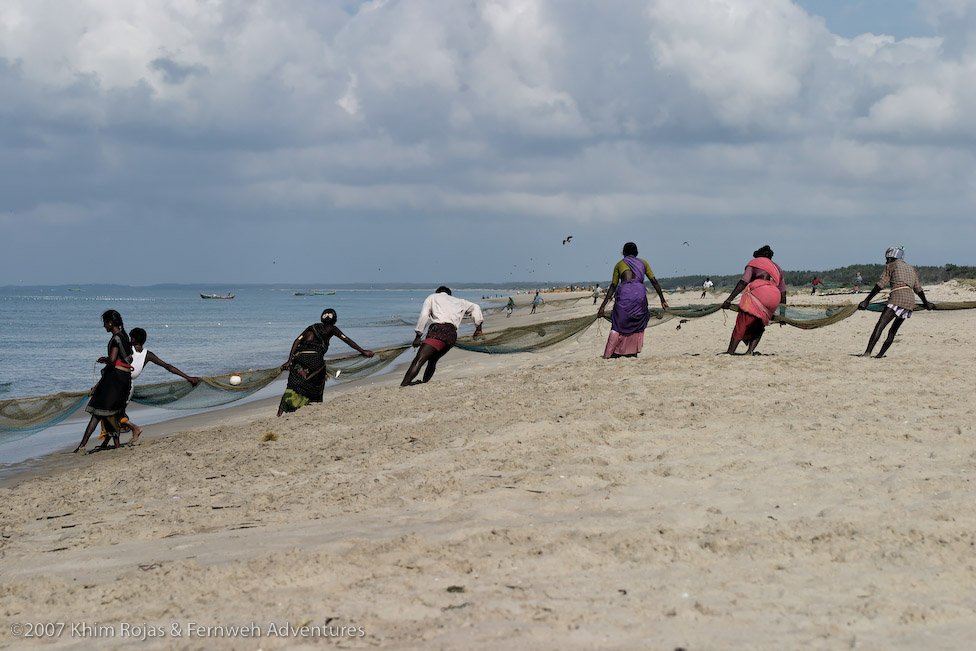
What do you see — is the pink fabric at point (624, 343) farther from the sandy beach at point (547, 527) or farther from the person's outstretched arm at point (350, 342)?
the person's outstretched arm at point (350, 342)

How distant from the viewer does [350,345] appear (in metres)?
9.11

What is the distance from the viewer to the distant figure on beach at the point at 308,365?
9.13 m

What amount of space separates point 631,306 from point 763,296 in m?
1.54

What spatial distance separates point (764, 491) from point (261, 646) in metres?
2.89

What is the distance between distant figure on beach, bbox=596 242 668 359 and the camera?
987cm

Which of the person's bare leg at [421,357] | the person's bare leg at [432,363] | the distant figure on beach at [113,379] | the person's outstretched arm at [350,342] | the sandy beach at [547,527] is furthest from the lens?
the person's bare leg at [432,363]

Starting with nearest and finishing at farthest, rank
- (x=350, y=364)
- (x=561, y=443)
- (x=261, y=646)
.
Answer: (x=261, y=646)
(x=561, y=443)
(x=350, y=364)

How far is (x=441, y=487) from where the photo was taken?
5.01 m

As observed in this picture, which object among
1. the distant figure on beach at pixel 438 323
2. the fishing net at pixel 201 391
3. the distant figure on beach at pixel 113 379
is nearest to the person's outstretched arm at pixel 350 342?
the distant figure on beach at pixel 438 323

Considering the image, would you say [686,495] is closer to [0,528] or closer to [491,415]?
[491,415]

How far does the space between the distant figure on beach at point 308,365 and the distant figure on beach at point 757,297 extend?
465 cm

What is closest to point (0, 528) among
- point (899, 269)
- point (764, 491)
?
point (764, 491)

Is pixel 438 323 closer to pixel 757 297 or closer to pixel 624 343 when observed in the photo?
pixel 624 343

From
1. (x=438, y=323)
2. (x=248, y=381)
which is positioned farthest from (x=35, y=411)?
(x=438, y=323)
